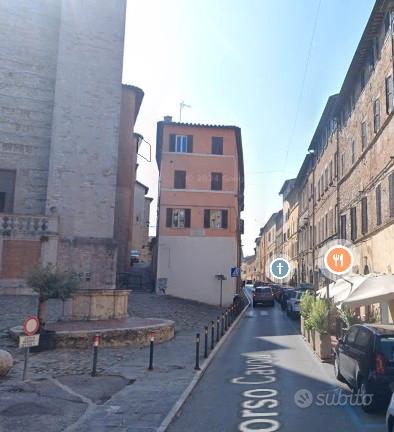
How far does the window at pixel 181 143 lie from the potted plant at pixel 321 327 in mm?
25197

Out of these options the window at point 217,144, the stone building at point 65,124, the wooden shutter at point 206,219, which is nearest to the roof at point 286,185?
the window at point 217,144

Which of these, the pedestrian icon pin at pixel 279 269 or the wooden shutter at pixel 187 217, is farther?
the wooden shutter at pixel 187 217

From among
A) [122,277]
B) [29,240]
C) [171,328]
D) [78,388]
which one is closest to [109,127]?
[29,240]

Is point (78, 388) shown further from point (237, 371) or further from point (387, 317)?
point (387, 317)

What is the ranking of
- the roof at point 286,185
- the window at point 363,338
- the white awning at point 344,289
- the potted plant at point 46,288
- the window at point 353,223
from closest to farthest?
the window at point 363,338 < the potted plant at point 46,288 < the white awning at point 344,289 < the window at point 353,223 < the roof at point 286,185

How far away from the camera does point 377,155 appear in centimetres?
1992

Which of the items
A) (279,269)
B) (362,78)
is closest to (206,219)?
(362,78)

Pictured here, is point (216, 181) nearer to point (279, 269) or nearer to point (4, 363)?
point (279, 269)

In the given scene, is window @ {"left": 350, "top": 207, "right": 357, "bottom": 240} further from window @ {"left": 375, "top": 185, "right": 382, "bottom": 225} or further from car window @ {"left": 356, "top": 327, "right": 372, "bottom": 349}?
car window @ {"left": 356, "top": 327, "right": 372, "bottom": 349}

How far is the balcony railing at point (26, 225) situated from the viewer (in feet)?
86.9

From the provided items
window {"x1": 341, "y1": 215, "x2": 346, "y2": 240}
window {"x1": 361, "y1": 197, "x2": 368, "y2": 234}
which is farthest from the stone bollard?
window {"x1": 341, "y1": 215, "x2": 346, "y2": 240}

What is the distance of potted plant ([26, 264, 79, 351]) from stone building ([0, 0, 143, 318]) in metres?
13.7

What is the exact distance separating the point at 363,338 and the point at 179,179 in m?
29.5

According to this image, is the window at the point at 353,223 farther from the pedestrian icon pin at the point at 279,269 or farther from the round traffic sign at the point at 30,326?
the round traffic sign at the point at 30,326
